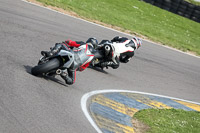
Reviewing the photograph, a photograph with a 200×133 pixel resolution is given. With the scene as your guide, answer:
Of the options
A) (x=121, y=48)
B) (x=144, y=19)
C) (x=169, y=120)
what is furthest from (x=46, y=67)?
(x=144, y=19)

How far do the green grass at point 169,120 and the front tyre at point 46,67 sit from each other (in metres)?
2.01

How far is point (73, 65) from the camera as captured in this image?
7.93 meters

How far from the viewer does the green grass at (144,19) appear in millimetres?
18359

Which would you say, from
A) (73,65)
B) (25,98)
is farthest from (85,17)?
(25,98)

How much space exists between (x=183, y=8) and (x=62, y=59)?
71.0 ft

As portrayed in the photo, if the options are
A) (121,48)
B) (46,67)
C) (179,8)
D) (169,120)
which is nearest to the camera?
(46,67)

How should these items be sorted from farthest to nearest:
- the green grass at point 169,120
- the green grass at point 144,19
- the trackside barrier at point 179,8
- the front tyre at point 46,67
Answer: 1. the trackside barrier at point 179,8
2. the green grass at point 144,19
3. the green grass at point 169,120
4. the front tyre at point 46,67

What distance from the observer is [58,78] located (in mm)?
8406

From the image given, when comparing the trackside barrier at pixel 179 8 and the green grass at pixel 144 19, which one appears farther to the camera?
the trackside barrier at pixel 179 8

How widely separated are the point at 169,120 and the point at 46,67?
294 cm

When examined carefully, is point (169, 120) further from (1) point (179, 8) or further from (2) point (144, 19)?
(1) point (179, 8)

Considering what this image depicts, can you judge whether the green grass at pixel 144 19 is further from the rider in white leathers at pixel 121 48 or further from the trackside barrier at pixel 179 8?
the rider in white leathers at pixel 121 48

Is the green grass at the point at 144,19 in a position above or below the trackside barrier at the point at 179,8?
below

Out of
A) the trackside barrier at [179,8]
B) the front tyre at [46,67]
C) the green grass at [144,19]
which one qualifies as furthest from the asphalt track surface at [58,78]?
the trackside barrier at [179,8]
